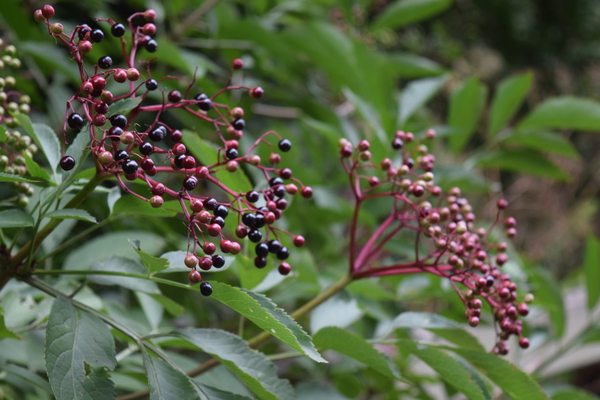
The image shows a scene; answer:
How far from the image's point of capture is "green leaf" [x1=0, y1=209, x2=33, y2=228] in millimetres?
543

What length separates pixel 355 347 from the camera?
0.68m

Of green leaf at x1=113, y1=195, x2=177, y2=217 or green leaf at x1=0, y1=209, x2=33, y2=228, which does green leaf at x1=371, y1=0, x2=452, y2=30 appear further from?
green leaf at x1=0, y1=209, x2=33, y2=228

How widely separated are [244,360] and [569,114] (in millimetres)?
1228

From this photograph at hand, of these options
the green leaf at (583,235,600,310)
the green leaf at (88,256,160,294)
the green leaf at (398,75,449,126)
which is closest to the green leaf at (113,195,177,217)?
the green leaf at (88,256,160,294)

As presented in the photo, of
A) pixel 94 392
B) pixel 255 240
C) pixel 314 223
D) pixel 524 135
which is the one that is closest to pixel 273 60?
pixel 314 223

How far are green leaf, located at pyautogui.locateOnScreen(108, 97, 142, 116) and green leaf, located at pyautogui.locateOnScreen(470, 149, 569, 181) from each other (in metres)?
1.21

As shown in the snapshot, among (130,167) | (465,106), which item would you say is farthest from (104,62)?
(465,106)

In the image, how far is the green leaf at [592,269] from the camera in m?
1.27

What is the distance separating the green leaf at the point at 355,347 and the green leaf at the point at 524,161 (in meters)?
1.01

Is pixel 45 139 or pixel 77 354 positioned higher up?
pixel 45 139

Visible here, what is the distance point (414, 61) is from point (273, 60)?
0.49 m

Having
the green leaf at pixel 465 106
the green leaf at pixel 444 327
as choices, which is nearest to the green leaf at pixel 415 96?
the green leaf at pixel 465 106

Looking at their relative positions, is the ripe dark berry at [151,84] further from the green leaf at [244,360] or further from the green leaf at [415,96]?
the green leaf at [415,96]

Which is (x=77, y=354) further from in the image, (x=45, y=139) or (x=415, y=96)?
(x=415, y=96)
